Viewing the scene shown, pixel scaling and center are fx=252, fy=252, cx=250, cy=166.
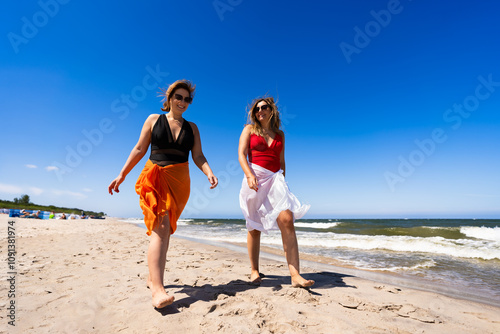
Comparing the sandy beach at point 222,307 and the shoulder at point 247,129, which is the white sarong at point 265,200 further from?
the sandy beach at point 222,307

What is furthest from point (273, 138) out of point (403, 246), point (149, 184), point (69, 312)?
point (403, 246)

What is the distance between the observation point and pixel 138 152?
2598 mm

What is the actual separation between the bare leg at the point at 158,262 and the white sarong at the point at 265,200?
3.16 ft

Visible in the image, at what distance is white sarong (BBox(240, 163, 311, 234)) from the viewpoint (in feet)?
9.28

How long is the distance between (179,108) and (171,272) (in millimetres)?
2339

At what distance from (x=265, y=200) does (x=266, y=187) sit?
6.1 inches

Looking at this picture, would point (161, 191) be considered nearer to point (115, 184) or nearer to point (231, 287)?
point (115, 184)

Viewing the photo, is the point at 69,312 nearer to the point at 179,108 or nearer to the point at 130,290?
the point at 130,290

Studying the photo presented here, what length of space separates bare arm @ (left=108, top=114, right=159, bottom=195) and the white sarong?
1162 millimetres

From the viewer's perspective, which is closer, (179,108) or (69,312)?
(69,312)

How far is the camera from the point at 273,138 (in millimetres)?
3152

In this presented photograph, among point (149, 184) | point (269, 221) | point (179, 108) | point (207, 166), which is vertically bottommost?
point (269, 221)

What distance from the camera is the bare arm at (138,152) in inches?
99.1

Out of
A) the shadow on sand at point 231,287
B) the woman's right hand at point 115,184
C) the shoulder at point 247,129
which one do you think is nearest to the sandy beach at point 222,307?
the shadow on sand at point 231,287
